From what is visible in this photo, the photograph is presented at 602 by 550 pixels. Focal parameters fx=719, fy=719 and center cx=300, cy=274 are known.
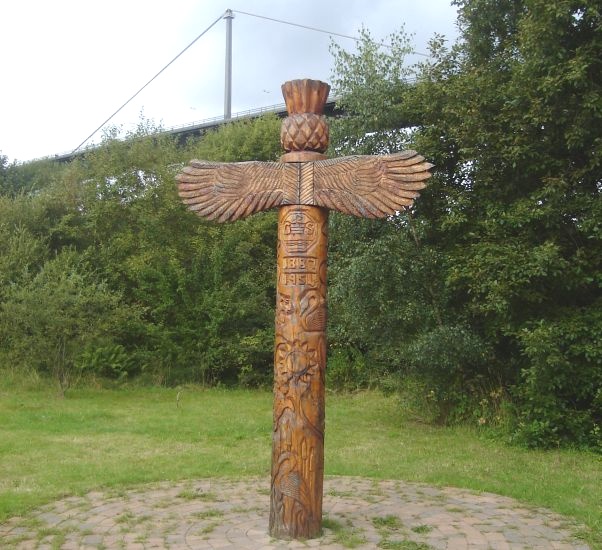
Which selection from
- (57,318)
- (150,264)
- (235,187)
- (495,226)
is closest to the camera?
(235,187)

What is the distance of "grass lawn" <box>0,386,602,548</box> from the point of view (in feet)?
22.8

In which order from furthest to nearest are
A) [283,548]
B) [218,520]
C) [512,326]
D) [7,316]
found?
[7,316] → [512,326] → [218,520] → [283,548]

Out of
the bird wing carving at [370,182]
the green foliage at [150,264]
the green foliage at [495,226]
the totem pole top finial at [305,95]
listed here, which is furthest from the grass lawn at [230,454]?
the totem pole top finial at [305,95]

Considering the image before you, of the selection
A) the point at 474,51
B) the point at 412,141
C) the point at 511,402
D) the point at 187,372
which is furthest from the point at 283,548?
the point at 187,372

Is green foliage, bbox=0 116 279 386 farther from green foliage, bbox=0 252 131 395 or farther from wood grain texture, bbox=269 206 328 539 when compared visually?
wood grain texture, bbox=269 206 328 539

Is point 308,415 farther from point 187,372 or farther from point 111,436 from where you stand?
point 187,372

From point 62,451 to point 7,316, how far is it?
260 inches

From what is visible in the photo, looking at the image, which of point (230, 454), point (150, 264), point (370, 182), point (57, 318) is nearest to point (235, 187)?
point (370, 182)

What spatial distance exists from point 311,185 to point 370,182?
0.44 metres

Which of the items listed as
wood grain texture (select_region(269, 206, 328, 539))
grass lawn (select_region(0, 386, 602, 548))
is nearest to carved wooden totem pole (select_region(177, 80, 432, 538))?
wood grain texture (select_region(269, 206, 328, 539))

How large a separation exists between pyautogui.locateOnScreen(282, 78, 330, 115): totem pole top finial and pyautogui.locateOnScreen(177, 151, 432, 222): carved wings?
420 mm

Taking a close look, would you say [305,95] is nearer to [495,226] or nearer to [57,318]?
[495,226]

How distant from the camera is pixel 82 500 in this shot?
6.40m

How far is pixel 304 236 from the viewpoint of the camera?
209 inches
